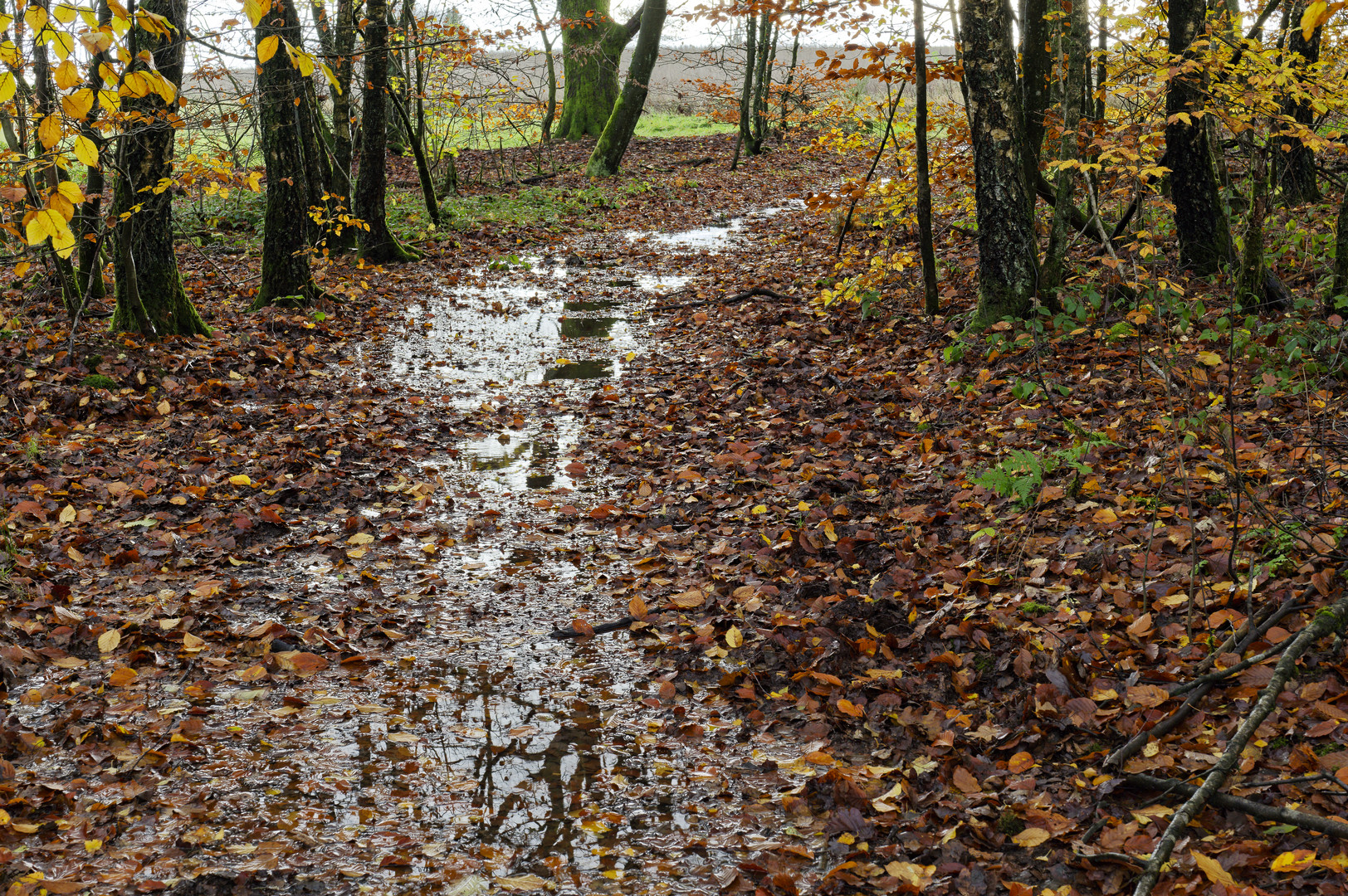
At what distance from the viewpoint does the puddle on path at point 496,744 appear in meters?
3.11

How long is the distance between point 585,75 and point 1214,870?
27356mm

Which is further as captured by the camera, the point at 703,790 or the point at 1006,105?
the point at 1006,105

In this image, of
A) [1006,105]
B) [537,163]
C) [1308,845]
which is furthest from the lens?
[537,163]

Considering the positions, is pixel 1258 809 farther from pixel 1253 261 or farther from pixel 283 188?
pixel 283 188

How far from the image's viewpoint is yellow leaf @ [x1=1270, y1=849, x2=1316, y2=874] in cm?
247

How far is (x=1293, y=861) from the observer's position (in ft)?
8.16

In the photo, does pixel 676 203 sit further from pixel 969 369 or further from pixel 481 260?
pixel 969 369

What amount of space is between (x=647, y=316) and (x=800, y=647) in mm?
7591

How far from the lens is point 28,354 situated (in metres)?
7.87

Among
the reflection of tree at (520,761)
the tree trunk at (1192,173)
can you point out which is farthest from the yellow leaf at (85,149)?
the tree trunk at (1192,173)

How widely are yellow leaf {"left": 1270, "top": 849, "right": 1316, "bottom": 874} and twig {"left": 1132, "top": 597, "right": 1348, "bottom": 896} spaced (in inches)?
4.0

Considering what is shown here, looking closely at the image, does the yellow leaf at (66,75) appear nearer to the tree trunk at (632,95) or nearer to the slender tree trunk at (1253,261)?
the slender tree trunk at (1253,261)

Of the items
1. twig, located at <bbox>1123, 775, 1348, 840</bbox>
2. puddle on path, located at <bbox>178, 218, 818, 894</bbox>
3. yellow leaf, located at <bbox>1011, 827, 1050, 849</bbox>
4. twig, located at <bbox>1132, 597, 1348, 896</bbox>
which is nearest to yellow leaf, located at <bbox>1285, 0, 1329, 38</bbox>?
twig, located at <bbox>1132, 597, 1348, 896</bbox>

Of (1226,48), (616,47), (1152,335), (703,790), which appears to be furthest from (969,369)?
(616,47)
